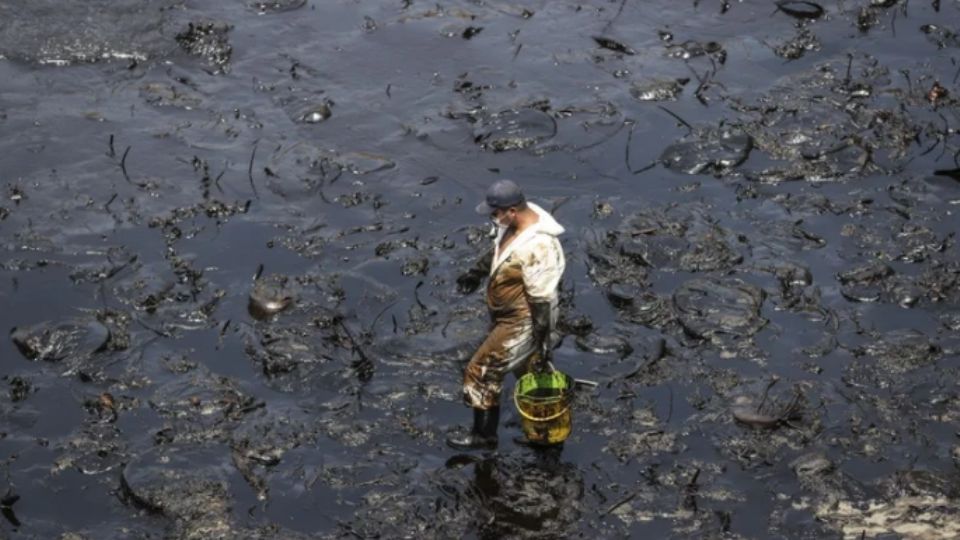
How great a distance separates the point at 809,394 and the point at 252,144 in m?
5.89

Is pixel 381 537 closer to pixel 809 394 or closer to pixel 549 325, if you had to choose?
pixel 549 325

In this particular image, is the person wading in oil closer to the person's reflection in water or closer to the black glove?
the black glove

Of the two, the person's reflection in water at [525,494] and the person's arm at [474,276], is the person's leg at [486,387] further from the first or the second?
the person's arm at [474,276]

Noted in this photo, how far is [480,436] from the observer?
9.95m

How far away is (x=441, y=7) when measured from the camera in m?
15.8

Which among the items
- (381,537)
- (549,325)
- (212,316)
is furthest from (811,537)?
(212,316)

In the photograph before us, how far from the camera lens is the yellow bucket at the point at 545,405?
31.6 feet

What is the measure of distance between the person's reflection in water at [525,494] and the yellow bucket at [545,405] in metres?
0.19

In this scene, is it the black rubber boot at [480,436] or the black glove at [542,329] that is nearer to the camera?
the black glove at [542,329]

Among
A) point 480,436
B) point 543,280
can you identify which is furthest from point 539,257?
point 480,436

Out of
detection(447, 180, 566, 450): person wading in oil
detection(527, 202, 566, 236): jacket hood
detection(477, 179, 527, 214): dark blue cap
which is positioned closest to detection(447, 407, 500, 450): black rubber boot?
detection(447, 180, 566, 450): person wading in oil

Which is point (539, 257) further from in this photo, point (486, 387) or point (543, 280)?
point (486, 387)

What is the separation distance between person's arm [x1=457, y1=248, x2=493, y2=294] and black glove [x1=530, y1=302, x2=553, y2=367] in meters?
1.89

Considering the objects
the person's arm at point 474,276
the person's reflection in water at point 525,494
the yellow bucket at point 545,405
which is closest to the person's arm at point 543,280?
the yellow bucket at point 545,405
